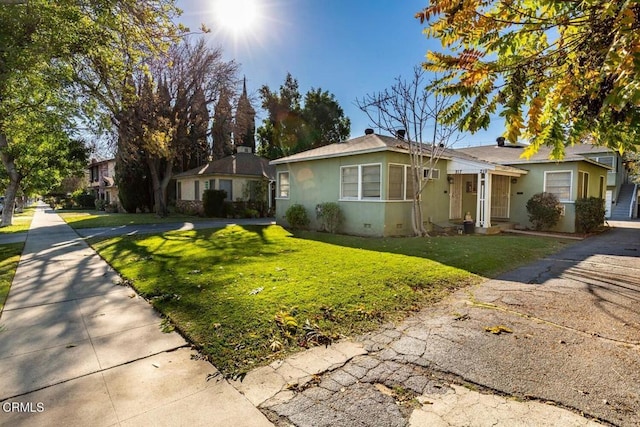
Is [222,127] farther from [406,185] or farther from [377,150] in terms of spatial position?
[406,185]

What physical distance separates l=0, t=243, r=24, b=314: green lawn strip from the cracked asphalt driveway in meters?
5.13

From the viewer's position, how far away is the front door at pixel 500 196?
51.9 ft

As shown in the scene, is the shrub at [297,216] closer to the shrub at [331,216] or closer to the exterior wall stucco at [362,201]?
the exterior wall stucco at [362,201]

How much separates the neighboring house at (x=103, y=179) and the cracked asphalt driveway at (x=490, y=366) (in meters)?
37.2

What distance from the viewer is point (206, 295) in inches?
206

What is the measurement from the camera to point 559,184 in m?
14.3

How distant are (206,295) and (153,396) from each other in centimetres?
250

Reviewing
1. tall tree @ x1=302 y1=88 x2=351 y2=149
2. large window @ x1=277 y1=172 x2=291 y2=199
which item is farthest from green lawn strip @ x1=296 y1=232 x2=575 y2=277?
tall tree @ x1=302 y1=88 x2=351 y2=149

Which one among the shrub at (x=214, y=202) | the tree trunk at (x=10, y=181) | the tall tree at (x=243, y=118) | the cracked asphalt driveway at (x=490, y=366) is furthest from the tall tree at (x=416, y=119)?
the tall tree at (x=243, y=118)

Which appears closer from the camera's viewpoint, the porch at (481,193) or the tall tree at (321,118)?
the porch at (481,193)

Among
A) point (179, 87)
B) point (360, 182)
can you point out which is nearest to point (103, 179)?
point (179, 87)

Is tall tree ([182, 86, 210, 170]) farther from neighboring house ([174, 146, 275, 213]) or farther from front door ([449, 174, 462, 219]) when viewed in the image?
front door ([449, 174, 462, 219])

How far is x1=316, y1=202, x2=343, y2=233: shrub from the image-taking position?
13305mm

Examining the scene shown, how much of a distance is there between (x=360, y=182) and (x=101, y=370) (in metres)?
10.4
